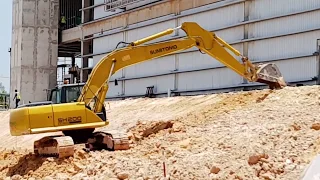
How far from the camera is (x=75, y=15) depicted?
49375 mm

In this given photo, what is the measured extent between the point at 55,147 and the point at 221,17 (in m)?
15.3

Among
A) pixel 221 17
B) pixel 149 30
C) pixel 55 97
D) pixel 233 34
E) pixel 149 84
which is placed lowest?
pixel 55 97

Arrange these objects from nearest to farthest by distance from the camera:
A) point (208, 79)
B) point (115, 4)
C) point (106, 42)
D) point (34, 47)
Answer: point (208, 79), point (115, 4), point (106, 42), point (34, 47)

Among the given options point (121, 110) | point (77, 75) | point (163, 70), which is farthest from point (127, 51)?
point (77, 75)

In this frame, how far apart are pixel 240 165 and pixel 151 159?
9.38 ft

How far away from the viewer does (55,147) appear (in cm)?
1523

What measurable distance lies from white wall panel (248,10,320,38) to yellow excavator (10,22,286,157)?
21.6ft

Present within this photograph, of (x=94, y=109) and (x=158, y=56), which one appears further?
(x=158, y=56)

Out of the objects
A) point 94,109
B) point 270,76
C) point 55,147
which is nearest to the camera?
point 55,147

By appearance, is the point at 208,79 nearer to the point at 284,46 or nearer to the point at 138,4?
the point at 284,46

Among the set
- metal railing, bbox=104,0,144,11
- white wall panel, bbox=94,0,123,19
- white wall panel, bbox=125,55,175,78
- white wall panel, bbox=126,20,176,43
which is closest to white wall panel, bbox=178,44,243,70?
white wall panel, bbox=125,55,175,78

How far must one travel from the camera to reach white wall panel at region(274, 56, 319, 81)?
23.4m

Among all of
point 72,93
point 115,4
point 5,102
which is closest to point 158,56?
point 72,93

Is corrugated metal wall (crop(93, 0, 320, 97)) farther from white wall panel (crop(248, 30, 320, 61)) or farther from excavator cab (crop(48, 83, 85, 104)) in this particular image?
excavator cab (crop(48, 83, 85, 104))
